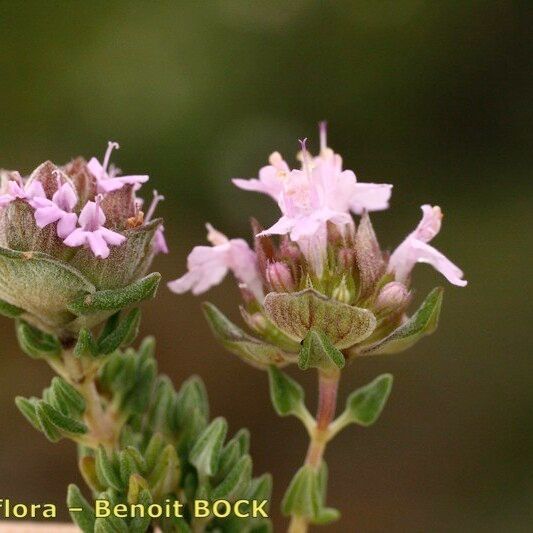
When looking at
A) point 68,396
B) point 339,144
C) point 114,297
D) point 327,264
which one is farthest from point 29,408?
point 339,144

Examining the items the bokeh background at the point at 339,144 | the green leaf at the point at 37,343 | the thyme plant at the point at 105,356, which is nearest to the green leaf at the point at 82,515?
the thyme plant at the point at 105,356

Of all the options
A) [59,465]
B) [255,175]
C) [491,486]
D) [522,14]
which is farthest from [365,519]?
[522,14]

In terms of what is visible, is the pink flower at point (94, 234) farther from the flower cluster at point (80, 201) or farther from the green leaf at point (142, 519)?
the green leaf at point (142, 519)

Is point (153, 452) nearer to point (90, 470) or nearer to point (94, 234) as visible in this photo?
point (90, 470)

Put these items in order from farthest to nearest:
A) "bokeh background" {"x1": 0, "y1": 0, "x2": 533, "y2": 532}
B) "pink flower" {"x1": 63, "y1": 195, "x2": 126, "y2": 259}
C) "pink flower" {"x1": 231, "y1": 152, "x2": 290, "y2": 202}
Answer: "bokeh background" {"x1": 0, "y1": 0, "x2": 533, "y2": 532} < "pink flower" {"x1": 231, "y1": 152, "x2": 290, "y2": 202} < "pink flower" {"x1": 63, "y1": 195, "x2": 126, "y2": 259}

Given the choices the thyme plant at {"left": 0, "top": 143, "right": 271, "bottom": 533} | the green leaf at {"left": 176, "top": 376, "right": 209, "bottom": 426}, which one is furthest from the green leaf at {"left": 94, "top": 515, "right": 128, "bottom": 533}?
the green leaf at {"left": 176, "top": 376, "right": 209, "bottom": 426}

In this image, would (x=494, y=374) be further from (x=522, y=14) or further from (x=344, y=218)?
(x=344, y=218)

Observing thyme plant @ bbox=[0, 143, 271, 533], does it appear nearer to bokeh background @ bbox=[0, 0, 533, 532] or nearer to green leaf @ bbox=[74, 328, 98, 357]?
green leaf @ bbox=[74, 328, 98, 357]
